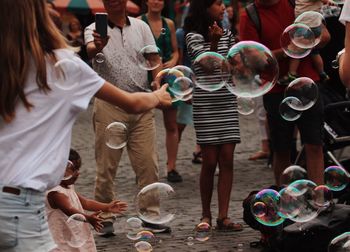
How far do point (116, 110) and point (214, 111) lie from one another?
2.22 feet

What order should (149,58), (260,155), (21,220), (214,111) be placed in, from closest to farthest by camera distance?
1. (21,220)
2. (149,58)
3. (214,111)
4. (260,155)

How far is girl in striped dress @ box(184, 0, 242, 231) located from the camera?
6.35 meters

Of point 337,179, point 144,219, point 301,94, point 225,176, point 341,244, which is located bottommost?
point 225,176

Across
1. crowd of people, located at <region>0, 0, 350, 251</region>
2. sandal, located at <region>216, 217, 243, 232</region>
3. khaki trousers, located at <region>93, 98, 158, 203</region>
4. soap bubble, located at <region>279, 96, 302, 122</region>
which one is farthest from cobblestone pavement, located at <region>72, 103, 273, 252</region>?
soap bubble, located at <region>279, 96, 302, 122</region>

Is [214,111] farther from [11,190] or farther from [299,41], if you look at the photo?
[11,190]

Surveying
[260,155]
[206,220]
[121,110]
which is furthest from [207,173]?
[260,155]

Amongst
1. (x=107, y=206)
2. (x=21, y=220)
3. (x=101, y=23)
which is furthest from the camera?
(x=101, y=23)

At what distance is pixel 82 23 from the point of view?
1534cm

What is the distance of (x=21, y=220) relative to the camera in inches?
126

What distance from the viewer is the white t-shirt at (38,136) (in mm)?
3230

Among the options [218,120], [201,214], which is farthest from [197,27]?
[201,214]

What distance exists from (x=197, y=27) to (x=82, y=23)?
9147mm

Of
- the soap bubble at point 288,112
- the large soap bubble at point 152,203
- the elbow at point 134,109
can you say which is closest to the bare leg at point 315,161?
the soap bubble at point 288,112

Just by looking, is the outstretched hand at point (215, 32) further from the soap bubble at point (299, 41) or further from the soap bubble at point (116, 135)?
the soap bubble at point (116, 135)
